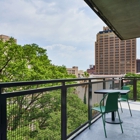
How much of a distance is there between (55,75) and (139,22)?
13.6 metres

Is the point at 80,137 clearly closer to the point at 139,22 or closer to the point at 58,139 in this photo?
the point at 58,139

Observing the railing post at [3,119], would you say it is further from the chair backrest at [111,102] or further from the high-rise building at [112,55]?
the high-rise building at [112,55]

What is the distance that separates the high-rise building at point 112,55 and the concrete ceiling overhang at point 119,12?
3230 cm

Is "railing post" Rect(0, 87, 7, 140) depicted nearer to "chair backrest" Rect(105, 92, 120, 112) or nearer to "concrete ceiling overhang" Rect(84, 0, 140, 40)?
"chair backrest" Rect(105, 92, 120, 112)

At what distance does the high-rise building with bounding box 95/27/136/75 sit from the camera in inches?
1398

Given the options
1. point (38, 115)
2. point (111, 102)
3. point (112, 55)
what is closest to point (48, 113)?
point (38, 115)

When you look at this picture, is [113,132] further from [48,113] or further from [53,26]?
[53,26]

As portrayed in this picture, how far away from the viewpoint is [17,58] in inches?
561

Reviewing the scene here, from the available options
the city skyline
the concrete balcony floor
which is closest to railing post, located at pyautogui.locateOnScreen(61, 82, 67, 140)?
the concrete balcony floor

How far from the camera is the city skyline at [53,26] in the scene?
19703mm

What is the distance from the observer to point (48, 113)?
2141 millimetres

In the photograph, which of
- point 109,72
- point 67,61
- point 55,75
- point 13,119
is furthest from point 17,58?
point 109,72

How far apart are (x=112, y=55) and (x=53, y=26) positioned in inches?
799

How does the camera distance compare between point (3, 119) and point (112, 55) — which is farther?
point (112, 55)
